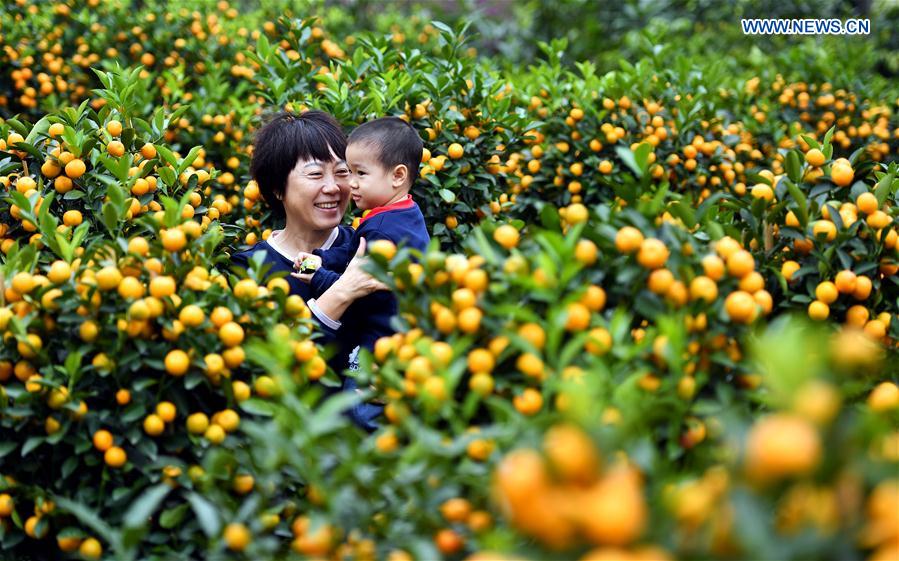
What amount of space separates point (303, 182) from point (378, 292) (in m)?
0.57

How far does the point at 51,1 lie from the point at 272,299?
17.1ft

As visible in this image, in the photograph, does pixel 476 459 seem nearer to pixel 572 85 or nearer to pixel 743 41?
pixel 572 85

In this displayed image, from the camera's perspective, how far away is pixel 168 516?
80.7 inches

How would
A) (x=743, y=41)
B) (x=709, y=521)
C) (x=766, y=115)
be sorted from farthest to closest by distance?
(x=743, y=41) < (x=766, y=115) < (x=709, y=521)

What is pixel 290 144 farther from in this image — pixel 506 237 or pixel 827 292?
pixel 827 292

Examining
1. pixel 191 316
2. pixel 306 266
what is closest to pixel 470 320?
pixel 191 316

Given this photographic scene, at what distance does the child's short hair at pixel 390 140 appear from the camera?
129 inches

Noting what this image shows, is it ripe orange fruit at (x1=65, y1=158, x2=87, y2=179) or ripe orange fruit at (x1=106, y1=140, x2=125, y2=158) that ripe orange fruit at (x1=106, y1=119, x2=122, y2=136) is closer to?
ripe orange fruit at (x1=106, y1=140, x2=125, y2=158)

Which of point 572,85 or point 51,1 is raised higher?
point 572,85

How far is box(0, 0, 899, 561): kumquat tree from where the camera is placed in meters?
1.19

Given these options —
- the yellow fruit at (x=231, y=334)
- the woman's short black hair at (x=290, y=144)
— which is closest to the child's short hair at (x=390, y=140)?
the woman's short black hair at (x=290, y=144)

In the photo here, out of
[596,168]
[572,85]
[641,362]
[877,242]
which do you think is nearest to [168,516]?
[641,362]

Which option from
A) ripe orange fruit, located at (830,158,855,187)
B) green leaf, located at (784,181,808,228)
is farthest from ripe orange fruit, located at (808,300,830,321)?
ripe orange fruit, located at (830,158,855,187)

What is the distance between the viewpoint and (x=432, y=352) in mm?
1814
